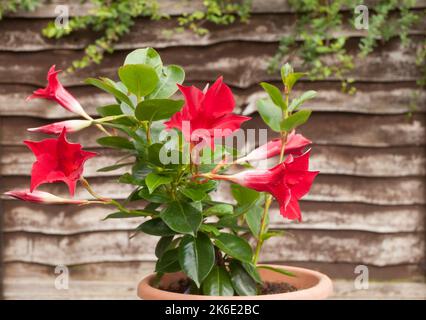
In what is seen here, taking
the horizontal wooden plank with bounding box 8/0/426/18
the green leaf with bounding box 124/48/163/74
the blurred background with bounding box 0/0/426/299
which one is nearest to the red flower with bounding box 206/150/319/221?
the green leaf with bounding box 124/48/163/74

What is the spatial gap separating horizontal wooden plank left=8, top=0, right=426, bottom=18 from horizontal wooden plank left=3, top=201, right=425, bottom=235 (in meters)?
0.68

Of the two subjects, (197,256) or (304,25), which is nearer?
(197,256)

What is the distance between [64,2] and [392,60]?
1.19 m

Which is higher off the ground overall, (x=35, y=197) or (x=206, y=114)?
(x=206, y=114)

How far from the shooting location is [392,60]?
1995 mm

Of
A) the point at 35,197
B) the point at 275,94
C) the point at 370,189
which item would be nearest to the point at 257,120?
the point at 370,189

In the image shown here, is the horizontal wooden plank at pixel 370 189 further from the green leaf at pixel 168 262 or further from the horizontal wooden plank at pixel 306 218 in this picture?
the green leaf at pixel 168 262

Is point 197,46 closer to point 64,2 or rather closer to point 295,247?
point 64,2

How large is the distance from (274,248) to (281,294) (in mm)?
1281

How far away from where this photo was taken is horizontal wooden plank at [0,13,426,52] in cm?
199

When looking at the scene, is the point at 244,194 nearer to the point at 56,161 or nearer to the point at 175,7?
the point at 56,161

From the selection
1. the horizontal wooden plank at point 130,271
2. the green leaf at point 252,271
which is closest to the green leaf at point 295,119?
the green leaf at point 252,271

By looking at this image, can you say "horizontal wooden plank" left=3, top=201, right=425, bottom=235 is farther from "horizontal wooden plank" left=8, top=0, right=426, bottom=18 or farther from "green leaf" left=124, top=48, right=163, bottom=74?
"green leaf" left=124, top=48, right=163, bottom=74

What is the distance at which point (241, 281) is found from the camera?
861 millimetres
